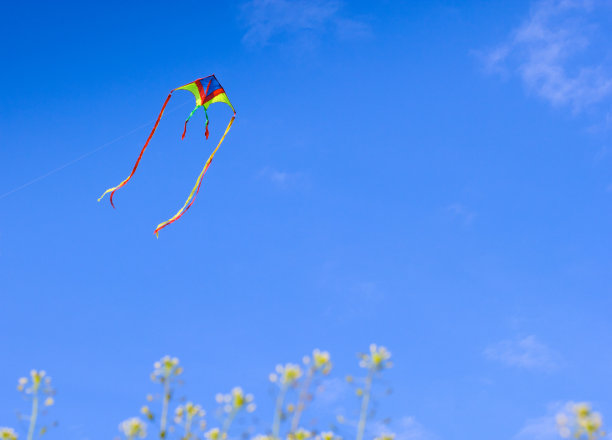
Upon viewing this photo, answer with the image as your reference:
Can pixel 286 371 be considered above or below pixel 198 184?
below

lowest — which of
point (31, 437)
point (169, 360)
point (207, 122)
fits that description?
point (31, 437)

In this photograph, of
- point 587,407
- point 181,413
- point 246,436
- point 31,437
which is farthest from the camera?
point 181,413

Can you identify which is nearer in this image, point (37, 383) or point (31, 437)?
point (31, 437)

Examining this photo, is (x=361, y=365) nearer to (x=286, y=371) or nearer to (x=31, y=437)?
(x=286, y=371)

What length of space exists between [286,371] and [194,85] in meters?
11.9

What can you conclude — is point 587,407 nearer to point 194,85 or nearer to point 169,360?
point 169,360

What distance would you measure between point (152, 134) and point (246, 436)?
1061 cm

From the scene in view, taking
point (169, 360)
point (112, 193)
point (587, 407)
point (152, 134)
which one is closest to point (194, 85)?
point (152, 134)

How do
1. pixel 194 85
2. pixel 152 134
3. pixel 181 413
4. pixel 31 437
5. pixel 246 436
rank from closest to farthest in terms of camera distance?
pixel 246 436, pixel 31 437, pixel 181 413, pixel 152 134, pixel 194 85

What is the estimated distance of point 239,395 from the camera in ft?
20.9

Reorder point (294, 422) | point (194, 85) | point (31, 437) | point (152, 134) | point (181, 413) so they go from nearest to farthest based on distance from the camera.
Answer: point (294, 422)
point (31, 437)
point (181, 413)
point (152, 134)
point (194, 85)

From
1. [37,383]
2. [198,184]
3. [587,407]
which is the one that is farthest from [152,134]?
[587,407]

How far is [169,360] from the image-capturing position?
696cm

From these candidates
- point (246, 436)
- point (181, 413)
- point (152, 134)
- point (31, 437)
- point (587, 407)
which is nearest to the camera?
point (587, 407)
